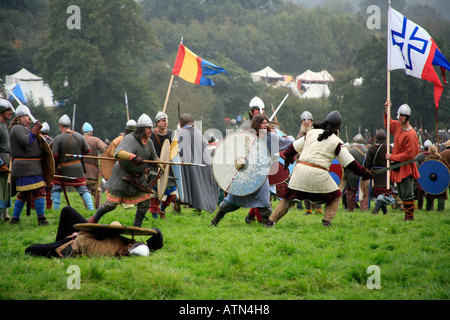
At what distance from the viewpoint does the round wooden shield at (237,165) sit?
6.82 metres

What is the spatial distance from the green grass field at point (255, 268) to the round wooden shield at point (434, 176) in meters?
2.90

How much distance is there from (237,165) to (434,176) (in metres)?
4.38

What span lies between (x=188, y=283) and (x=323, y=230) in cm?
272

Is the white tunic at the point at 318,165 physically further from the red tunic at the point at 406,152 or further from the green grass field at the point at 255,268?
the red tunic at the point at 406,152

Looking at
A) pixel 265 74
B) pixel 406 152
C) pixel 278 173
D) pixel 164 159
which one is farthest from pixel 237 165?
pixel 265 74

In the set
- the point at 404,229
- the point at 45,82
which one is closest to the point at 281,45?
the point at 45,82

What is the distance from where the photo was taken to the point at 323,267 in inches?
186

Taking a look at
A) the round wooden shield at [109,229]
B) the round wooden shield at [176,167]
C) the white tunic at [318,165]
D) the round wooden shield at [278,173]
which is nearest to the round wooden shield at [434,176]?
the round wooden shield at [278,173]

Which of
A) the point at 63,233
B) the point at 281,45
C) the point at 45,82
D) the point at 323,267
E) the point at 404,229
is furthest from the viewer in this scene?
the point at 281,45

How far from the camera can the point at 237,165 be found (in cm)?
679

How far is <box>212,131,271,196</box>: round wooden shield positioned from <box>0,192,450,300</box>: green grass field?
64 centimetres

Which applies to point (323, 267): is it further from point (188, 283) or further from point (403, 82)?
point (403, 82)
